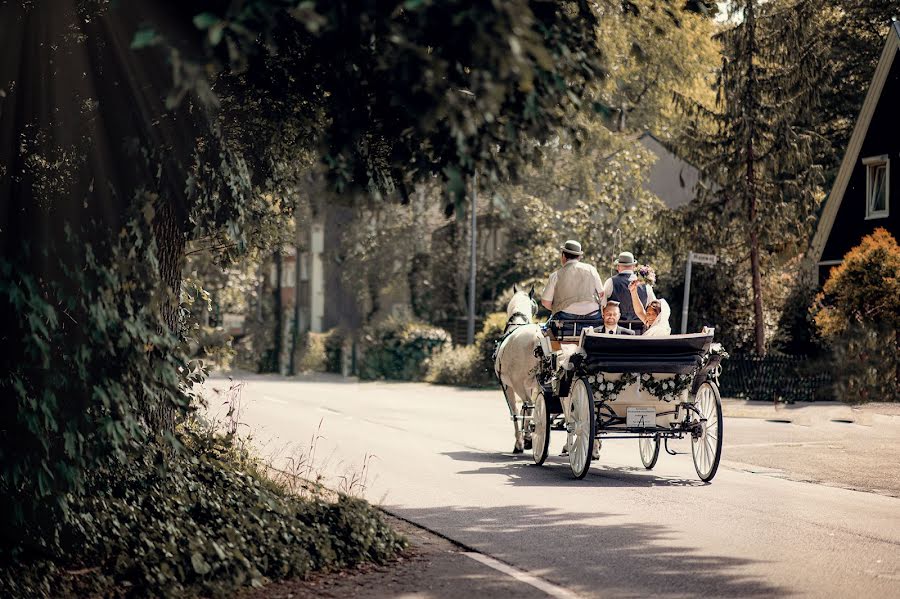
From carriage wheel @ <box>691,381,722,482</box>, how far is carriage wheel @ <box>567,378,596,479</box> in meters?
1.08

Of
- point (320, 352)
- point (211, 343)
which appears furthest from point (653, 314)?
point (320, 352)

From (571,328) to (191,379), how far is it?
17.0 ft

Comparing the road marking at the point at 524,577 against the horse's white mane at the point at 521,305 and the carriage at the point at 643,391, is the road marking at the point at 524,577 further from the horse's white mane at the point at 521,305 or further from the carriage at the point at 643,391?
the horse's white mane at the point at 521,305

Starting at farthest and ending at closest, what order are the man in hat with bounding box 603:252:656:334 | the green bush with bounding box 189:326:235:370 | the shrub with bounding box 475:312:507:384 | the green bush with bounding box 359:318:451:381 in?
the green bush with bounding box 359:318:451:381 → the shrub with bounding box 475:312:507:384 → the man in hat with bounding box 603:252:656:334 → the green bush with bounding box 189:326:235:370

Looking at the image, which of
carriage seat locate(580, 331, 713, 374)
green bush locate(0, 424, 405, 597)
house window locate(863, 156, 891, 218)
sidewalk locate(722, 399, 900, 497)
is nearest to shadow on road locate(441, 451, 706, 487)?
carriage seat locate(580, 331, 713, 374)

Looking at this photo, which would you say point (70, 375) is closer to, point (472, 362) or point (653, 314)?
point (653, 314)

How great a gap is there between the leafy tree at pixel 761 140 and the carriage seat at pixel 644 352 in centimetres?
1823

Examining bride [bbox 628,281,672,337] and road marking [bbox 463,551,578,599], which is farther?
bride [bbox 628,281,672,337]

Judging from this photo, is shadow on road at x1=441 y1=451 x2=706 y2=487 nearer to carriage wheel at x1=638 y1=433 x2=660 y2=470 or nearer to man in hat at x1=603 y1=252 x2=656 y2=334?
carriage wheel at x1=638 y1=433 x2=660 y2=470

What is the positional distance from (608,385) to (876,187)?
2384 centimetres

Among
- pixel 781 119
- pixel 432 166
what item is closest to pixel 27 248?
pixel 432 166

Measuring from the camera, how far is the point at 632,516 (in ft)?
32.2

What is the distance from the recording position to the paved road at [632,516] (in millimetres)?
7465

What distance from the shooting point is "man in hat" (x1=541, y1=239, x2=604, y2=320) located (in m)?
13.2
